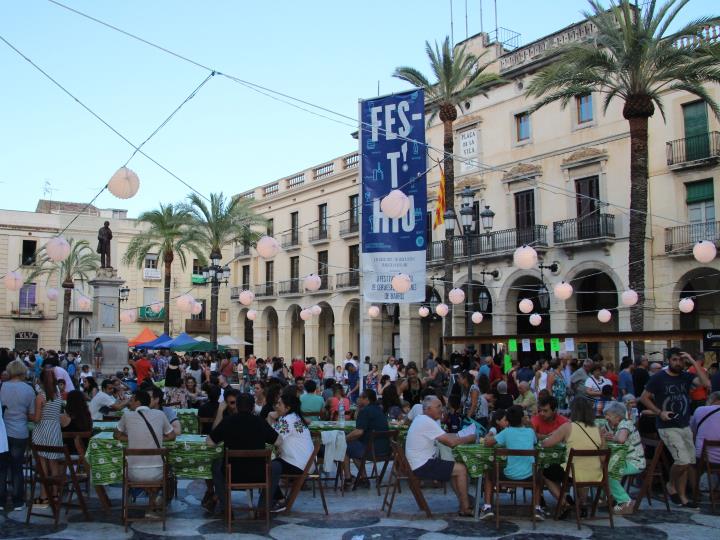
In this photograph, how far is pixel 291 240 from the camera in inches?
1609

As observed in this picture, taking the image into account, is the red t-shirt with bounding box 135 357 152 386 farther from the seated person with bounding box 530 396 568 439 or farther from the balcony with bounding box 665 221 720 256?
the balcony with bounding box 665 221 720 256

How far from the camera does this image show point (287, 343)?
4109 cm

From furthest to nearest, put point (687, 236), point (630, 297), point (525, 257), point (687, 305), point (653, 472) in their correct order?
point (687, 236)
point (687, 305)
point (630, 297)
point (525, 257)
point (653, 472)

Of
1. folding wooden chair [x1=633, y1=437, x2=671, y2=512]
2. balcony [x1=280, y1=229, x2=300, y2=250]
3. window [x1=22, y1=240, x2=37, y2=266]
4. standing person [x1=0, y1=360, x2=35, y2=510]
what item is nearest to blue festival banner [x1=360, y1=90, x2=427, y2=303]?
folding wooden chair [x1=633, y1=437, x2=671, y2=512]

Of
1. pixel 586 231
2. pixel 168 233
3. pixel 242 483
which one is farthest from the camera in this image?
pixel 168 233

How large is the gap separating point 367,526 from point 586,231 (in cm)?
2008

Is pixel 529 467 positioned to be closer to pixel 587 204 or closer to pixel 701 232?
pixel 701 232

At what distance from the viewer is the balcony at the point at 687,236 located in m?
22.2

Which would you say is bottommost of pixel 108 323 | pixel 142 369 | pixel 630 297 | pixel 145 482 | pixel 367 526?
pixel 367 526

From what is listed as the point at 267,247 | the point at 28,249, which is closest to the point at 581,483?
the point at 267,247

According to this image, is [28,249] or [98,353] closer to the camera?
[98,353]

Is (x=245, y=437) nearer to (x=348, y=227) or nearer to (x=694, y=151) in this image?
(x=694, y=151)

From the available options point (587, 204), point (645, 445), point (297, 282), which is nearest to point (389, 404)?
point (645, 445)

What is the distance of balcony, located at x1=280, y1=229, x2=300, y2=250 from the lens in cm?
4047
